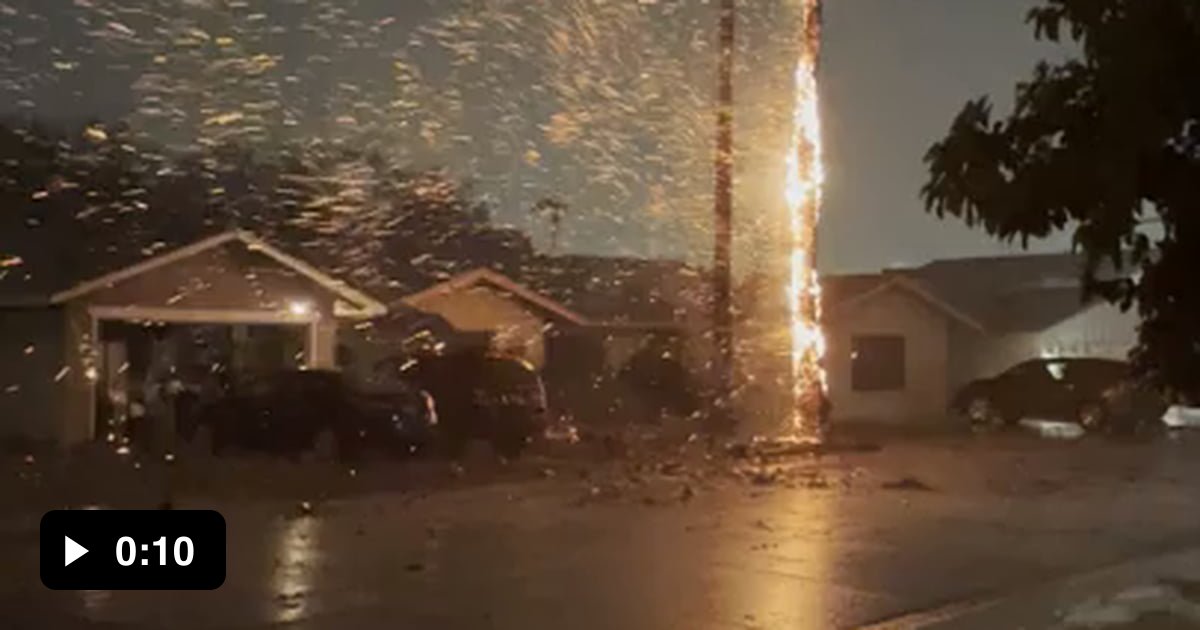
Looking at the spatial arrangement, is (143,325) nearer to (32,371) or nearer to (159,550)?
(32,371)

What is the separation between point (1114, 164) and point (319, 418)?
17.5m

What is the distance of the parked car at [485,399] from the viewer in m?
24.2

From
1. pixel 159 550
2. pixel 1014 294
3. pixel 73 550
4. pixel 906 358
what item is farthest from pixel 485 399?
pixel 1014 294

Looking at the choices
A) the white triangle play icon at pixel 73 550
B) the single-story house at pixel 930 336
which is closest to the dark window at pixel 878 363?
the single-story house at pixel 930 336

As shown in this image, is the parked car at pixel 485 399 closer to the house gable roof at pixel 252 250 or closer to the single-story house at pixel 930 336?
the house gable roof at pixel 252 250

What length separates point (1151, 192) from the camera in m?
5.97

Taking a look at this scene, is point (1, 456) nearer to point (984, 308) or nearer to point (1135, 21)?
point (1135, 21)

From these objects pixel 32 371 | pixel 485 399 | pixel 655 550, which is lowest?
pixel 655 550

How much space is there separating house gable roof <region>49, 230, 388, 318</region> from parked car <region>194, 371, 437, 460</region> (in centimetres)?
263

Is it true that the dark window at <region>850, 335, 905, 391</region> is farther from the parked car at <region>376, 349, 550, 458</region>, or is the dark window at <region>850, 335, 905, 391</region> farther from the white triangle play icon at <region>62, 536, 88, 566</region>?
the white triangle play icon at <region>62, 536, 88, 566</region>

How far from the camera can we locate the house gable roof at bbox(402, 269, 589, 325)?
105 ft

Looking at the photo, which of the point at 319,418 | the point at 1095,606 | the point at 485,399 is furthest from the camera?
the point at 485,399

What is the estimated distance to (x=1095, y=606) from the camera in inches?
456

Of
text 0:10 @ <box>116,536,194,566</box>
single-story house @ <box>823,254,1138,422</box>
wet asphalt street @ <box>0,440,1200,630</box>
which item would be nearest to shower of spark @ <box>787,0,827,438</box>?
wet asphalt street @ <box>0,440,1200,630</box>
